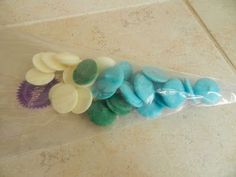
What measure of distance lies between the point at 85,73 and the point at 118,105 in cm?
7

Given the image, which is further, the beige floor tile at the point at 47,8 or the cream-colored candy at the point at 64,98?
the beige floor tile at the point at 47,8

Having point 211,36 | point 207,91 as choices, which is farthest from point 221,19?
point 207,91

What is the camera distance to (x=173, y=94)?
438mm

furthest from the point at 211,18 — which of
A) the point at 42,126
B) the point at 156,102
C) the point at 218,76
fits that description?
the point at 42,126

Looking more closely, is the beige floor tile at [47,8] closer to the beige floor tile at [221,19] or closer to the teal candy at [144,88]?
the beige floor tile at [221,19]

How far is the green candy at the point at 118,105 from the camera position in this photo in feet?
1.40

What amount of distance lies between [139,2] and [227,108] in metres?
0.28

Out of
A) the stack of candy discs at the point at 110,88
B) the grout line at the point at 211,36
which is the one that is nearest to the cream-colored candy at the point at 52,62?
the stack of candy discs at the point at 110,88

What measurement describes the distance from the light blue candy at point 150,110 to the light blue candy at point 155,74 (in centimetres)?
4

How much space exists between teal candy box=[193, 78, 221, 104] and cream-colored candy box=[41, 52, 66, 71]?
201mm

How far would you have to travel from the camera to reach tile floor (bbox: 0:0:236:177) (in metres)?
0.42

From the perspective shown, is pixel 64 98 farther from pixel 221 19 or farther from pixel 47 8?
pixel 221 19

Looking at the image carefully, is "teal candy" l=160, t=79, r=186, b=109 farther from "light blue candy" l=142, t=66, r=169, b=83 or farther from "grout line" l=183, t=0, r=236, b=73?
"grout line" l=183, t=0, r=236, b=73

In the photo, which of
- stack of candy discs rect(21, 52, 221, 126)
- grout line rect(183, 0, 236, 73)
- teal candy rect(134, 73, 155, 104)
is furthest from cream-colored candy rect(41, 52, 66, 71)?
grout line rect(183, 0, 236, 73)
